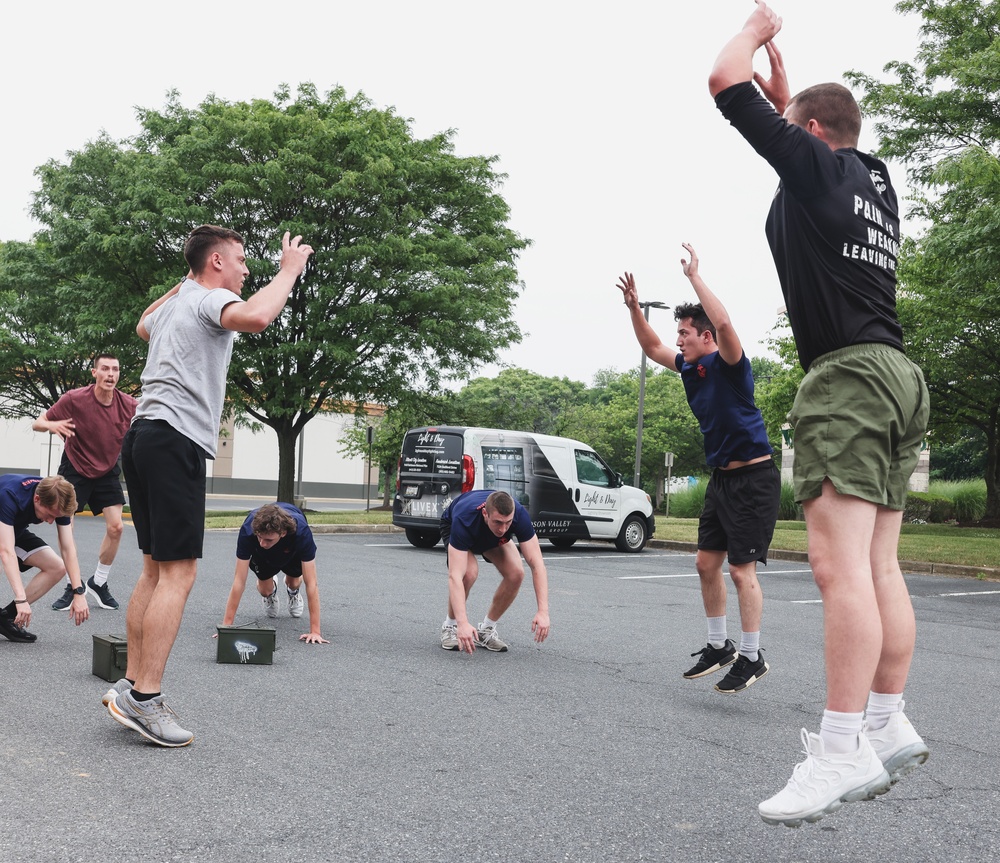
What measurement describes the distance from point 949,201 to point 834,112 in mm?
15268

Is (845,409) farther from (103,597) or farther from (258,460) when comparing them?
(258,460)

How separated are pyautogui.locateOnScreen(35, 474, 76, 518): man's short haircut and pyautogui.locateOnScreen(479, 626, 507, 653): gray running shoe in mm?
2736

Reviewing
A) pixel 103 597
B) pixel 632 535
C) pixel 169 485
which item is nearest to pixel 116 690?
pixel 169 485

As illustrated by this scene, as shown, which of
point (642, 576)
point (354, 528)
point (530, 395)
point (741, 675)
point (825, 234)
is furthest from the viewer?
point (530, 395)

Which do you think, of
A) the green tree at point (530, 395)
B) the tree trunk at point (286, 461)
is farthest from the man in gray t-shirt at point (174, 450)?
the green tree at point (530, 395)

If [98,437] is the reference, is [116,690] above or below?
below

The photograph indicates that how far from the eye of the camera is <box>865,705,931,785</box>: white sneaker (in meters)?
2.69

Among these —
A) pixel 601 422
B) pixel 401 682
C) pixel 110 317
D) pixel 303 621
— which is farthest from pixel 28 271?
pixel 601 422

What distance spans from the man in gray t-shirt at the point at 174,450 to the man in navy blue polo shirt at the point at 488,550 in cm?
231

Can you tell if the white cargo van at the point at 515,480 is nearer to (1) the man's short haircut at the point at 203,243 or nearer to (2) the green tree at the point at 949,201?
(2) the green tree at the point at 949,201

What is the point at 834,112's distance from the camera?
2.95 metres

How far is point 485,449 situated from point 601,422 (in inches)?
1670

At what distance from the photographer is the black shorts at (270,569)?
7.03 meters

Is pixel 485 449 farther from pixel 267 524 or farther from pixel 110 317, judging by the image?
pixel 110 317
